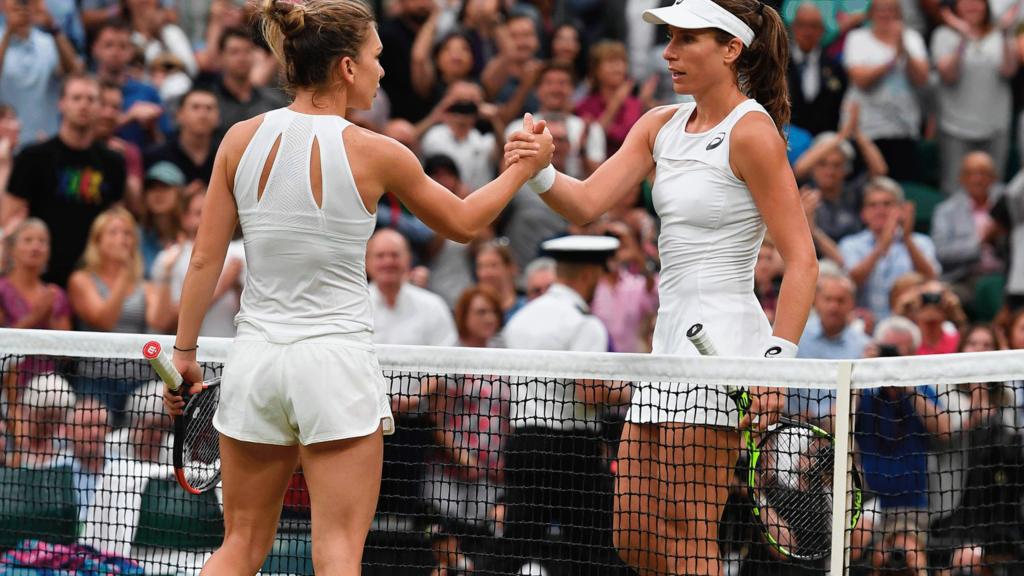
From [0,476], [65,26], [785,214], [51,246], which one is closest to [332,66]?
[785,214]

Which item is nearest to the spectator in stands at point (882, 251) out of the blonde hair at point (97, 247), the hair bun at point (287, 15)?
the blonde hair at point (97, 247)

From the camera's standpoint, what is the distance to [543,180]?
16.8 feet

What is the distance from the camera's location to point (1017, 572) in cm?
743

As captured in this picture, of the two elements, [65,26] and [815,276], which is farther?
[65,26]

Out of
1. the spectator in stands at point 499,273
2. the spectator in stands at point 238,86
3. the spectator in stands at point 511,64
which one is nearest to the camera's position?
the spectator in stands at point 499,273

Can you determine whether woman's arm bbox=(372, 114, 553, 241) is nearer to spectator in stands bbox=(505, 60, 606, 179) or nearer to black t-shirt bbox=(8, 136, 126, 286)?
black t-shirt bbox=(8, 136, 126, 286)

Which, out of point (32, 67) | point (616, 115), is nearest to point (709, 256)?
point (616, 115)

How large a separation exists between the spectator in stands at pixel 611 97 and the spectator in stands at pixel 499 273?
6.80 feet

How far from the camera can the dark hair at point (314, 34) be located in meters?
4.39

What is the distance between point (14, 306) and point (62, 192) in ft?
3.65

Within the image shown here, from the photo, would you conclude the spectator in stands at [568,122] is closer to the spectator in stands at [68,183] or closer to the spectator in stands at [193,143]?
the spectator in stands at [193,143]

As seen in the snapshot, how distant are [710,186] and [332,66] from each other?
1.25 m

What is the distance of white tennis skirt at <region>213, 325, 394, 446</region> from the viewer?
14.3ft

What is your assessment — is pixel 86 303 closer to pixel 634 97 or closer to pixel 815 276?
pixel 634 97
